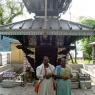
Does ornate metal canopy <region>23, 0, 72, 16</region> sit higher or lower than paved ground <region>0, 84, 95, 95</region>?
higher

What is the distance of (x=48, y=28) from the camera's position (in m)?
13.8

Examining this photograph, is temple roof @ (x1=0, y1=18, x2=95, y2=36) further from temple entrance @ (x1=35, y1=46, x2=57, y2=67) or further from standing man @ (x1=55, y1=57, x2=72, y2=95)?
standing man @ (x1=55, y1=57, x2=72, y2=95)

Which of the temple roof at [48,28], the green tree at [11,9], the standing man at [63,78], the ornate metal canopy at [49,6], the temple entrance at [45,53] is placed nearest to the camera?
the standing man at [63,78]

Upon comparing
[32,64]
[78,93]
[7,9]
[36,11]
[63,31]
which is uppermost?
[7,9]

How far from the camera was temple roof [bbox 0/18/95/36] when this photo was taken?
13.6m

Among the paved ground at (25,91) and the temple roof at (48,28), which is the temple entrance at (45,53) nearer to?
the paved ground at (25,91)

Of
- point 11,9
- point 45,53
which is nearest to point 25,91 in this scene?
point 45,53

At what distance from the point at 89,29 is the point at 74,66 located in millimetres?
15032

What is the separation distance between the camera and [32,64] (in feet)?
56.1

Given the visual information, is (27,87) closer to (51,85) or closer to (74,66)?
(51,85)

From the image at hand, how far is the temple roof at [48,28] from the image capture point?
44.7 ft

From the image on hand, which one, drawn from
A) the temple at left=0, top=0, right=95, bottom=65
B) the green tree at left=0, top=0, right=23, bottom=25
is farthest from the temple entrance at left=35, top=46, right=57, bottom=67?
the green tree at left=0, top=0, right=23, bottom=25

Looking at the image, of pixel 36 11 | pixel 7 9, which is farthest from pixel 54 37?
pixel 7 9

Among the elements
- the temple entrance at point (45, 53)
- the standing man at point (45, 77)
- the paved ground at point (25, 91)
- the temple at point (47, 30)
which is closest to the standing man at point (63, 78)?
the standing man at point (45, 77)
